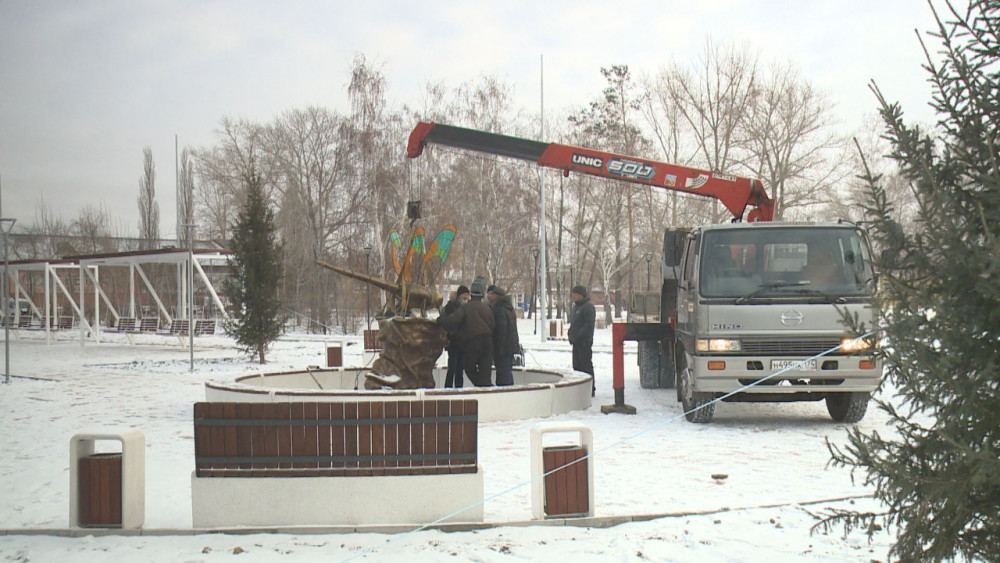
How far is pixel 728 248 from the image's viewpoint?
1095 centimetres

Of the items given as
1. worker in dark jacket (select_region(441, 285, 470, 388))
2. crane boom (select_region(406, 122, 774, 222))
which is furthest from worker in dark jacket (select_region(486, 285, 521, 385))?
crane boom (select_region(406, 122, 774, 222))

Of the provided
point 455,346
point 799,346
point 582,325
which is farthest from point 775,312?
point 455,346

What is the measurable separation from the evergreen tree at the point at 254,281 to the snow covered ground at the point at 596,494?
27.1ft

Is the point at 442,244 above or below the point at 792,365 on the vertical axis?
above

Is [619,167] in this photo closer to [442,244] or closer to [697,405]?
[442,244]

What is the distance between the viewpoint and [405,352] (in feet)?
43.2

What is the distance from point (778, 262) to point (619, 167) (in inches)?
156

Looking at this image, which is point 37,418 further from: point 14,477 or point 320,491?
point 320,491

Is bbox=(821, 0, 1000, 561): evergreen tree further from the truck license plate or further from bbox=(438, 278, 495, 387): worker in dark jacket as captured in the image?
bbox=(438, 278, 495, 387): worker in dark jacket

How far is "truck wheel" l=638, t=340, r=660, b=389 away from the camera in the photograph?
52.5ft

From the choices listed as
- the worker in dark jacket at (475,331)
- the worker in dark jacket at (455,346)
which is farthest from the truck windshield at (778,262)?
the worker in dark jacket at (455,346)

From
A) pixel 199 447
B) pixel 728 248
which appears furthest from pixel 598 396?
pixel 199 447

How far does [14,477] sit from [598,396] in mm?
9277

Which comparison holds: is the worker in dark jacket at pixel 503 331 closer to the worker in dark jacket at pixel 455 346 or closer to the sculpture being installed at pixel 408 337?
the worker in dark jacket at pixel 455 346
